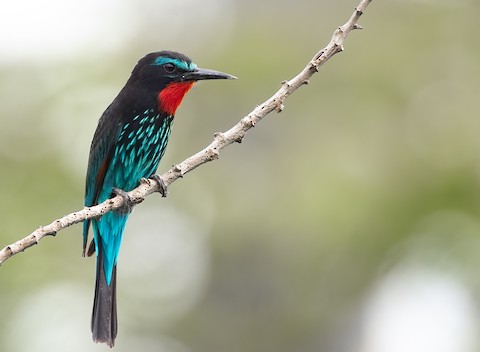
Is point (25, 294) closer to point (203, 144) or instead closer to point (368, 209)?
point (203, 144)

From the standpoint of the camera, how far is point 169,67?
545 cm

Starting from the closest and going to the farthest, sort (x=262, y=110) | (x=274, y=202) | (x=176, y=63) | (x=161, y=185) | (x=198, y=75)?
(x=262, y=110)
(x=161, y=185)
(x=198, y=75)
(x=176, y=63)
(x=274, y=202)

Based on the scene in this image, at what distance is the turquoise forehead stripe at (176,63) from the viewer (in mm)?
5355

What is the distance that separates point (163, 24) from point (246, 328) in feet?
15.1

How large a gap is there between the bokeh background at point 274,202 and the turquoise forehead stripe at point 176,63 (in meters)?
6.17

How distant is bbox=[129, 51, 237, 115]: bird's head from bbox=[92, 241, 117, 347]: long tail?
2.92 ft

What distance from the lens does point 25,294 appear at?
11.6 metres

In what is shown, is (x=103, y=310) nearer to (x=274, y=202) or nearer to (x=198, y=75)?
(x=198, y=75)

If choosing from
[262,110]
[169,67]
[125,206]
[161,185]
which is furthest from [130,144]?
[262,110]

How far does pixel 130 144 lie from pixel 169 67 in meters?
0.47

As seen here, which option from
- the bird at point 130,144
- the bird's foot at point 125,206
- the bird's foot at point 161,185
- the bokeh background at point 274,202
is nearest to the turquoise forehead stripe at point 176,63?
the bird at point 130,144

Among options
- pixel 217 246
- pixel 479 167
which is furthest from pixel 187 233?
pixel 479 167

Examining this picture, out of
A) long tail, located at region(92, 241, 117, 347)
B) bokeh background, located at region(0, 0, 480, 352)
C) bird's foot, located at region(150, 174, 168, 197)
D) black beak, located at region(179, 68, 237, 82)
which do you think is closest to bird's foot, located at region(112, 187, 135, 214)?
bird's foot, located at region(150, 174, 168, 197)

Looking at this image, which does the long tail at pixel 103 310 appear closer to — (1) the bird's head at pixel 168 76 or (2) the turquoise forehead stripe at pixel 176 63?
(1) the bird's head at pixel 168 76
